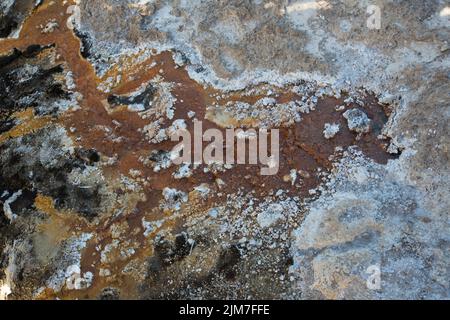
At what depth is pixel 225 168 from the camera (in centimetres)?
582

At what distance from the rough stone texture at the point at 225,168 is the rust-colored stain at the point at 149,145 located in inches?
0.8

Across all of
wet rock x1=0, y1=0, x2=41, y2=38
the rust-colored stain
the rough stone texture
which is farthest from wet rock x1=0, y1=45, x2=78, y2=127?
wet rock x1=0, y1=0, x2=41, y2=38

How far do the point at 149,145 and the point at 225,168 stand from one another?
3.30 feet

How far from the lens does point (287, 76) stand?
6480 millimetres

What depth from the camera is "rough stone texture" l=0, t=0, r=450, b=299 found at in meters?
4.96

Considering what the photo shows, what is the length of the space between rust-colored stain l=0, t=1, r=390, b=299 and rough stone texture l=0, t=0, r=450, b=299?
21mm

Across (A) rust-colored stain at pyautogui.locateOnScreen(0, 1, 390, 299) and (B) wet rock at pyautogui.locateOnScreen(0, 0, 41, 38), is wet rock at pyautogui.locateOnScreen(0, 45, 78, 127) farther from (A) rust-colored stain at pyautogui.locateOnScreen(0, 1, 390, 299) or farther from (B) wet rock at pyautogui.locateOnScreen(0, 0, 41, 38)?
(B) wet rock at pyautogui.locateOnScreen(0, 0, 41, 38)

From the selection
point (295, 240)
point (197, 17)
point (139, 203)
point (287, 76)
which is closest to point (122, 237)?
point (139, 203)

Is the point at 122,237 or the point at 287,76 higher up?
the point at 287,76

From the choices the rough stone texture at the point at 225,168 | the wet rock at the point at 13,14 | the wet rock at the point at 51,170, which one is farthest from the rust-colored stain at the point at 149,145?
the wet rock at the point at 13,14

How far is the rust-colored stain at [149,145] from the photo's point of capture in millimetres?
5348

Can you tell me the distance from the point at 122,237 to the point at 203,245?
2.89 ft
